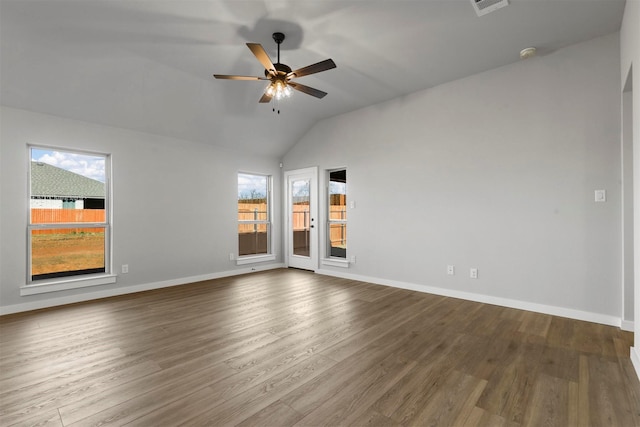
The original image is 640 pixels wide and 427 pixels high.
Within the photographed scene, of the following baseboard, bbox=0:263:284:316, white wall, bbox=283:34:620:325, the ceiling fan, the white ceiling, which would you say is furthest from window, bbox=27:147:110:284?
white wall, bbox=283:34:620:325

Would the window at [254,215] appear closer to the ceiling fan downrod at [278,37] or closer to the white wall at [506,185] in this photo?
the white wall at [506,185]

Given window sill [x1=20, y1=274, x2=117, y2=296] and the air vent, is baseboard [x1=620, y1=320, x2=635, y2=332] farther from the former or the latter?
window sill [x1=20, y1=274, x2=117, y2=296]

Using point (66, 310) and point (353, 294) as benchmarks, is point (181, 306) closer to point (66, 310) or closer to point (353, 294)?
point (66, 310)

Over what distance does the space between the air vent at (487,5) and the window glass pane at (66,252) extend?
5.36m

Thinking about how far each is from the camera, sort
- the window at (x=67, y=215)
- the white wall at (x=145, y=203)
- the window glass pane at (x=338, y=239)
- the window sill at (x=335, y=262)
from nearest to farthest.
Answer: the white wall at (x=145, y=203) → the window at (x=67, y=215) → the window sill at (x=335, y=262) → the window glass pane at (x=338, y=239)

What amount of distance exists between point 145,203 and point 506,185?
205 inches

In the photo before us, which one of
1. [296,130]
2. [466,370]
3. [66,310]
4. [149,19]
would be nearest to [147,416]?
[466,370]

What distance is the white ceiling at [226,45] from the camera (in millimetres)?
2762

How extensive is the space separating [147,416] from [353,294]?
9.99 feet

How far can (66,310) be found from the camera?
3.69 meters

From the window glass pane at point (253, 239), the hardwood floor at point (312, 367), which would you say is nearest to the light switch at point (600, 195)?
the hardwood floor at point (312, 367)

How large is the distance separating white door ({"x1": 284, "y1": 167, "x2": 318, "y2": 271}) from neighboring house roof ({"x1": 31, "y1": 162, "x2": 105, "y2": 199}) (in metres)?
3.36

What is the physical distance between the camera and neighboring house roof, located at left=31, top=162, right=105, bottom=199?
3926mm

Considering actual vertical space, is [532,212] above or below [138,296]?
above
